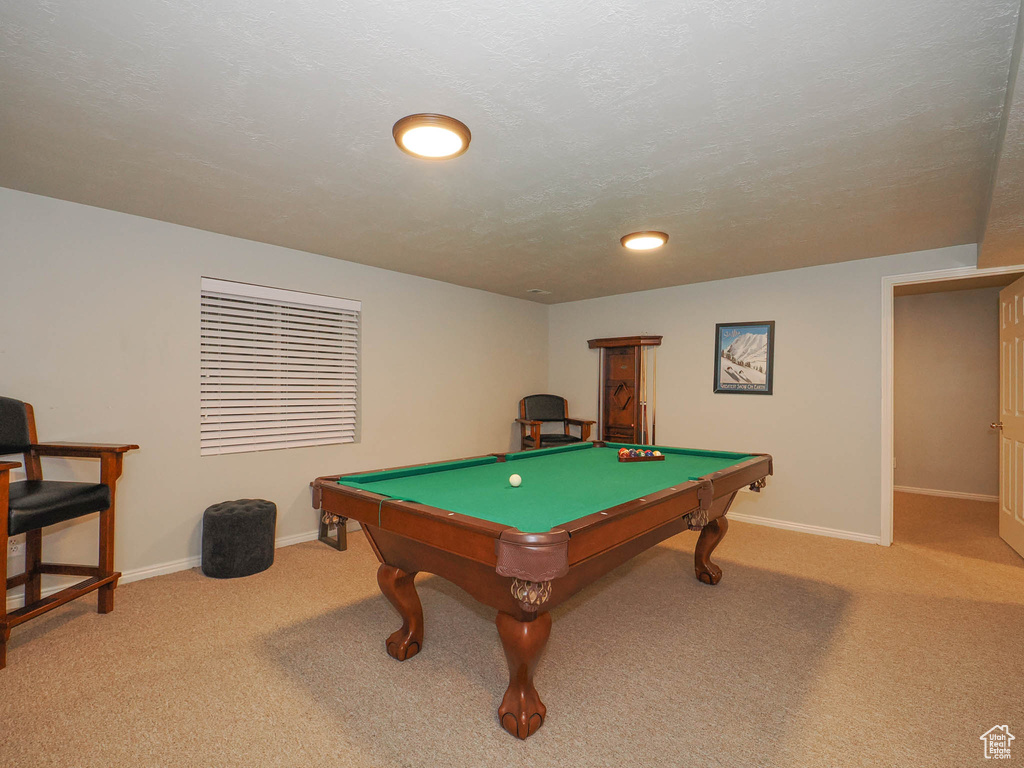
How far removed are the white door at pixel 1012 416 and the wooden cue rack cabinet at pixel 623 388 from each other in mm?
2651

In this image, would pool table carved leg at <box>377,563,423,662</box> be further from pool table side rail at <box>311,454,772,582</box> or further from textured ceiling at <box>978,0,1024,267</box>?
textured ceiling at <box>978,0,1024,267</box>

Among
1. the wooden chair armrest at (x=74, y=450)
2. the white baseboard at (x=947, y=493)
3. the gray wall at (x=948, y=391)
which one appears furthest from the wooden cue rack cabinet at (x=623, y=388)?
the wooden chair armrest at (x=74, y=450)

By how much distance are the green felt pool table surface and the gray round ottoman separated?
135cm

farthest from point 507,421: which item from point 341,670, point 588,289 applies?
point 341,670

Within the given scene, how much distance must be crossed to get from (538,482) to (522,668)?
895 millimetres

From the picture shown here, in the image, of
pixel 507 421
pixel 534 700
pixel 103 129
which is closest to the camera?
pixel 534 700

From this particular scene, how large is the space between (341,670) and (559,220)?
8.81 feet

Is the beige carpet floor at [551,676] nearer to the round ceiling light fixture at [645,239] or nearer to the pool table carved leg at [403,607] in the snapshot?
the pool table carved leg at [403,607]

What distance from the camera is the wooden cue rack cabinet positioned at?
17.5ft

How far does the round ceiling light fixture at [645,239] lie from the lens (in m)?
3.31

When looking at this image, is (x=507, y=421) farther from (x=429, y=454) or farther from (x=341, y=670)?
(x=341, y=670)

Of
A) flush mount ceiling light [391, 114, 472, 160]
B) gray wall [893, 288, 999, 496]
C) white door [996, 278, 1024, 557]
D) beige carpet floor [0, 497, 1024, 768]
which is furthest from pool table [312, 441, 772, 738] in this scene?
gray wall [893, 288, 999, 496]

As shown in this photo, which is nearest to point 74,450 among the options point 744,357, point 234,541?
point 234,541

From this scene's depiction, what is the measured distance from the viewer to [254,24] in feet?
4.81
